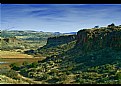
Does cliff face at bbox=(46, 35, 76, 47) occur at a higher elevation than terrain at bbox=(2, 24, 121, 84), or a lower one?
lower

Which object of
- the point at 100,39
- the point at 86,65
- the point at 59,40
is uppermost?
the point at 100,39

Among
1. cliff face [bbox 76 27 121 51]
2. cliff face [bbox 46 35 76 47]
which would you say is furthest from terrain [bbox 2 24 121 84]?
cliff face [bbox 46 35 76 47]

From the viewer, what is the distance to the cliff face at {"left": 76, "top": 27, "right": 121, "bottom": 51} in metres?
31.5

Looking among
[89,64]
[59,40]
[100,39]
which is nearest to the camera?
[89,64]

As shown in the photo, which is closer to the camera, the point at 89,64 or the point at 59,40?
the point at 89,64

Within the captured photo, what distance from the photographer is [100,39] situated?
35.3 metres

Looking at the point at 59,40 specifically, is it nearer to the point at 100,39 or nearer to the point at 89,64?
the point at 100,39

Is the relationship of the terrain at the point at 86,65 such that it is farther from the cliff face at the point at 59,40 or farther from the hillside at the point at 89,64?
the cliff face at the point at 59,40

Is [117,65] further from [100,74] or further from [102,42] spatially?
[102,42]

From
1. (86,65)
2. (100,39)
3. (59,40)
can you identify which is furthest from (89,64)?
(59,40)

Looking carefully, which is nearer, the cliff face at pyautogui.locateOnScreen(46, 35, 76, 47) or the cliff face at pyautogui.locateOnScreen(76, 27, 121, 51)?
the cliff face at pyautogui.locateOnScreen(76, 27, 121, 51)

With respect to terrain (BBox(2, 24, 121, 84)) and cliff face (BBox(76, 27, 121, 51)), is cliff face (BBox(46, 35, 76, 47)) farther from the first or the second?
cliff face (BBox(76, 27, 121, 51))

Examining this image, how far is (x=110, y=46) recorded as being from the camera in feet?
105

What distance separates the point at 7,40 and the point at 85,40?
42985mm
